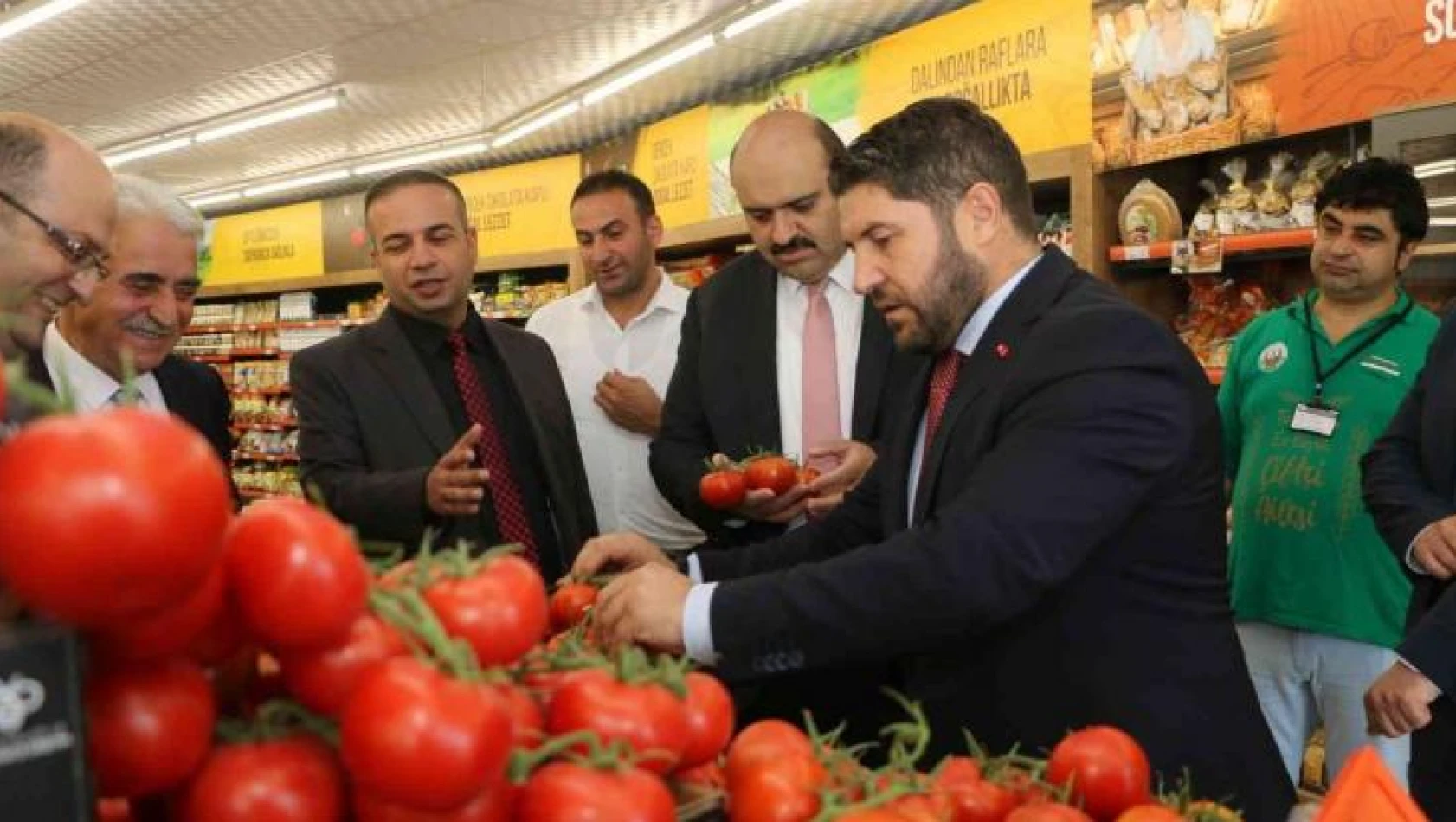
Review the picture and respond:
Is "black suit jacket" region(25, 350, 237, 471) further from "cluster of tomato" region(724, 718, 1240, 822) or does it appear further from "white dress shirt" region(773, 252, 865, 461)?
"cluster of tomato" region(724, 718, 1240, 822)

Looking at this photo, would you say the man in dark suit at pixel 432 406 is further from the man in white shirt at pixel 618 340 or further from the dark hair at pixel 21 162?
the dark hair at pixel 21 162

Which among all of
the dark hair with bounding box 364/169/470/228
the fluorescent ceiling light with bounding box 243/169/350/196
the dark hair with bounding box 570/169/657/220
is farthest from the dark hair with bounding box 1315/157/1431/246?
the fluorescent ceiling light with bounding box 243/169/350/196

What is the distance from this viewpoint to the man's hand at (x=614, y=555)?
6.90 feet

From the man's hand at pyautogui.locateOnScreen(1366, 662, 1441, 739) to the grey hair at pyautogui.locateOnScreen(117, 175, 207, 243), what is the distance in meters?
2.83

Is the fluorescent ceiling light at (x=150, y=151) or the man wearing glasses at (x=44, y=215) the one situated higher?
the fluorescent ceiling light at (x=150, y=151)

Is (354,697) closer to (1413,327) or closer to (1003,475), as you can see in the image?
(1003,475)

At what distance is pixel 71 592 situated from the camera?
2.28 ft

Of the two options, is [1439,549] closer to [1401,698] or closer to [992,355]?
[1401,698]

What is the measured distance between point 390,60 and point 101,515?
314 inches

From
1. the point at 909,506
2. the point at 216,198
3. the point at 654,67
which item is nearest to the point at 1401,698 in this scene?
the point at 909,506

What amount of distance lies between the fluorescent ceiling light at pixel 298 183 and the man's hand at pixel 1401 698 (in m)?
10.5

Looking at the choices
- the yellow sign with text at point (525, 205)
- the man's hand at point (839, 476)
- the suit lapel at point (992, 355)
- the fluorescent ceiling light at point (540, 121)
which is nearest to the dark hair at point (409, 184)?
the man's hand at point (839, 476)

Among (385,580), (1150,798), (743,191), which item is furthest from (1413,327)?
(385,580)

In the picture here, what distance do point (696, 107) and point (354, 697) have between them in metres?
8.27
